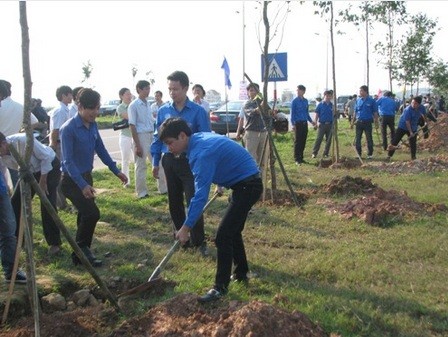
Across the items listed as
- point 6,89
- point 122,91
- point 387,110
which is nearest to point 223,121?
point 387,110

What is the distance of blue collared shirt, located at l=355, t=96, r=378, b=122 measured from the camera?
13375mm

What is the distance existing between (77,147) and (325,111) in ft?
30.0

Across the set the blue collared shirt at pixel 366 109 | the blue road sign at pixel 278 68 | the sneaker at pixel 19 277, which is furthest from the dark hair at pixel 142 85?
the blue collared shirt at pixel 366 109

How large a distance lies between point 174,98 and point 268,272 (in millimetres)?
2062

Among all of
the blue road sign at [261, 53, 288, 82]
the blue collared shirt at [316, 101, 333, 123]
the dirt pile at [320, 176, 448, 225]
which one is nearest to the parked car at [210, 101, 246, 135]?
the blue collared shirt at [316, 101, 333, 123]

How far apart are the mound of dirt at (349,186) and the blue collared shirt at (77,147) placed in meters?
4.63

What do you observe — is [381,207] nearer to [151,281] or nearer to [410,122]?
[151,281]

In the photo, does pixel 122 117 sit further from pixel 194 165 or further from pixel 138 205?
pixel 194 165

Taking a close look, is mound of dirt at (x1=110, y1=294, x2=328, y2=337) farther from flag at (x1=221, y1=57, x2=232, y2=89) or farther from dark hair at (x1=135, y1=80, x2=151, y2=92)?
flag at (x1=221, y1=57, x2=232, y2=89)

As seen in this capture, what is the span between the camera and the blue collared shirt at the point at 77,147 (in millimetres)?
5211

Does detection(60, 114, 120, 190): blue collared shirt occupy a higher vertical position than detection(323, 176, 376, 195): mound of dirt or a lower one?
higher

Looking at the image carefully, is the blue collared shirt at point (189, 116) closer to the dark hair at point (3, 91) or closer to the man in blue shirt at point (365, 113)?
the dark hair at point (3, 91)

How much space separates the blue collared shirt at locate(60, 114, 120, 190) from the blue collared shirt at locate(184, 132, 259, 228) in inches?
58.9

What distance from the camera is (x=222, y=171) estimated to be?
441cm
